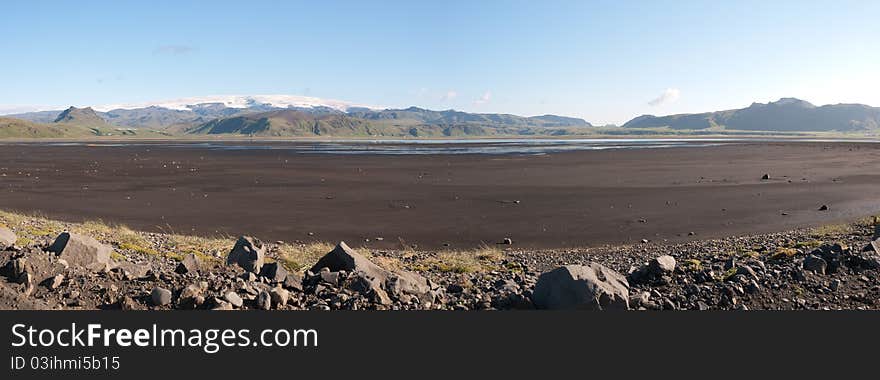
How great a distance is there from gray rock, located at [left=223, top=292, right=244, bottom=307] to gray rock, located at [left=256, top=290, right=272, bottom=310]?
0.26m

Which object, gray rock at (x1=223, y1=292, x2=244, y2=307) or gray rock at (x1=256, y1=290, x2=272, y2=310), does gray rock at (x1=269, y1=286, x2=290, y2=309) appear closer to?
gray rock at (x1=256, y1=290, x2=272, y2=310)

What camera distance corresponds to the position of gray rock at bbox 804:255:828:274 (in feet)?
35.2

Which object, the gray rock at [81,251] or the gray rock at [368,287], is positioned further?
the gray rock at [81,251]

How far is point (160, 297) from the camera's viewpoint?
8.90 meters

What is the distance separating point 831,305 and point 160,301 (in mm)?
11251

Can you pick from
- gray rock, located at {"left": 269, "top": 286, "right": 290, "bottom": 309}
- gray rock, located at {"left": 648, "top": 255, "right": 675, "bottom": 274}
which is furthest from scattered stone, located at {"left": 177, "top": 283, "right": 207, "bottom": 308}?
gray rock, located at {"left": 648, "top": 255, "right": 675, "bottom": 274}

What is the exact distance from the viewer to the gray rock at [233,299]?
8.69 meters

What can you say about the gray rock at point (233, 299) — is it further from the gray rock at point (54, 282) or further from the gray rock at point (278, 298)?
the gray rock at point (54, 282)

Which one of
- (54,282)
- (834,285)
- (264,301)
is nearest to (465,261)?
(264,301)

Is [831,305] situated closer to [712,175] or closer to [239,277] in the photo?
[239,277]

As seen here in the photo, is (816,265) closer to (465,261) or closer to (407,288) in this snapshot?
(407,288)

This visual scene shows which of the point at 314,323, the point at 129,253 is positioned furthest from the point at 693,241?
the point at 129,253

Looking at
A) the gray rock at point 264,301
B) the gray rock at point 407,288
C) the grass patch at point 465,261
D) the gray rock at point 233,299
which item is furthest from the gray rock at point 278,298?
the grass patch at point 465,261

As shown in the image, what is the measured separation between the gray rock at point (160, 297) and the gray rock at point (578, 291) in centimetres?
607
